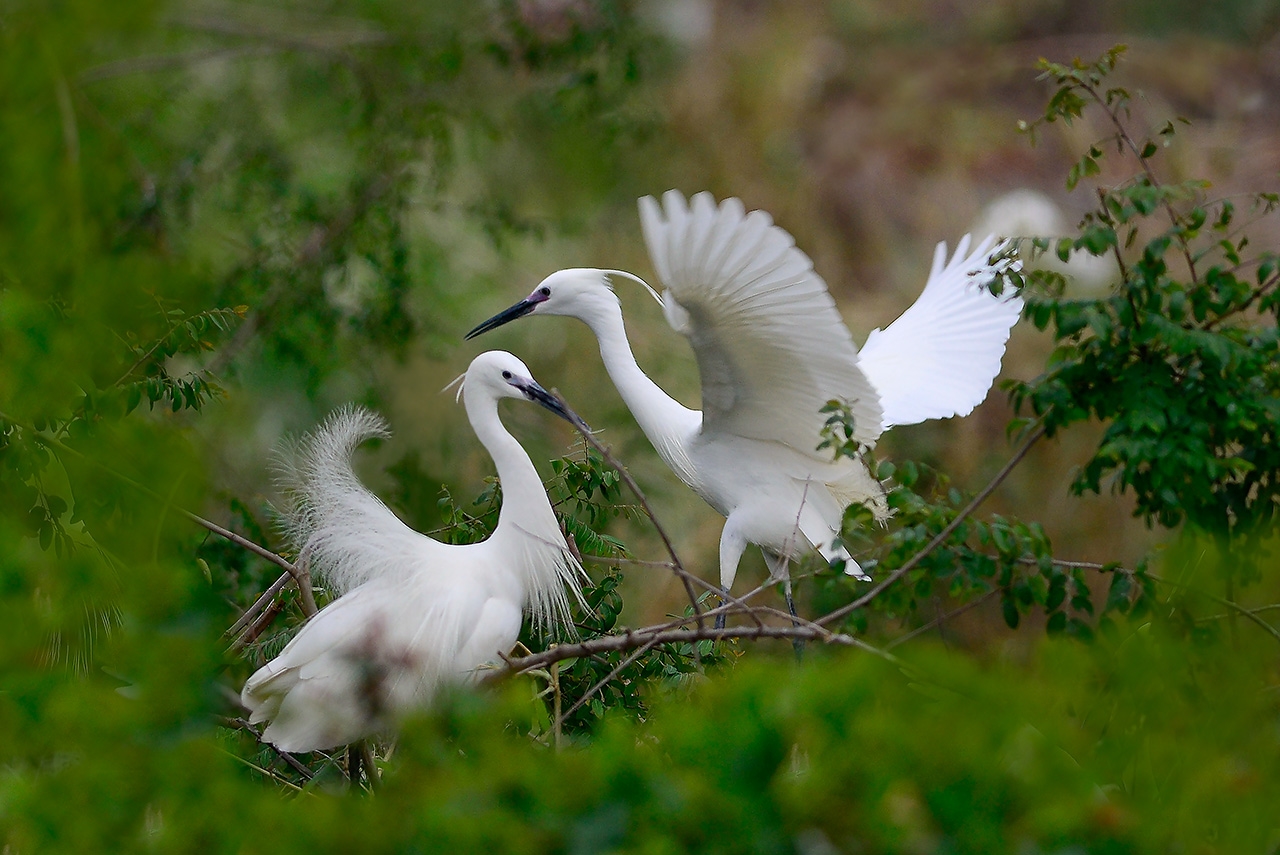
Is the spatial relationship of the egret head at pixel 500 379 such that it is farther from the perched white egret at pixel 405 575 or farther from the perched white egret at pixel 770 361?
the perched white egret at pixel 770 361

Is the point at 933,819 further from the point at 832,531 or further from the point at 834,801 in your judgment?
the point at 832,531

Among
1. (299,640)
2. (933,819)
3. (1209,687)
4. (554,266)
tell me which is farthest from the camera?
(554,266)

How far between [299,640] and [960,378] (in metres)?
1.63

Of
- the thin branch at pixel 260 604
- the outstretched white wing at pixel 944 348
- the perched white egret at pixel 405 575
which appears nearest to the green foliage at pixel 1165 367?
the outstretched white wing at pixel 944 348

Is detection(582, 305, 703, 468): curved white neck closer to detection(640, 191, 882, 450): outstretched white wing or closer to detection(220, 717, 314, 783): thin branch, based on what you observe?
detection(640, 191, 882, 450): outstretched white wing

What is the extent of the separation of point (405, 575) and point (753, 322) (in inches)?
29.6

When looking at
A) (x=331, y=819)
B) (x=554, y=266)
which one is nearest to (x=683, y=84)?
(x=554, y=266)

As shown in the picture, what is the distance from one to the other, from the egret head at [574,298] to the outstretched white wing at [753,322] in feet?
1.05

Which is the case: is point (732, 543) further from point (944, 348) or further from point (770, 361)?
point (944, 348)

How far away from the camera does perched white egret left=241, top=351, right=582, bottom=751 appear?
1935mm

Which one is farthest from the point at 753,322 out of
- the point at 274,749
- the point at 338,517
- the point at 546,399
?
the point at 274,749

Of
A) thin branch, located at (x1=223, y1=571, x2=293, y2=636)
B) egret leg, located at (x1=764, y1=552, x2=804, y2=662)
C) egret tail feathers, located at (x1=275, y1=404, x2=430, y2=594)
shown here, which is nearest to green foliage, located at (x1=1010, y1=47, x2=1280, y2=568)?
egret leg, located at (x1=764, y1=552, x2=804, y2=662)

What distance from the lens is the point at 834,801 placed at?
0.81 metres

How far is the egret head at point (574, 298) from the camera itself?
2586 millimetres
